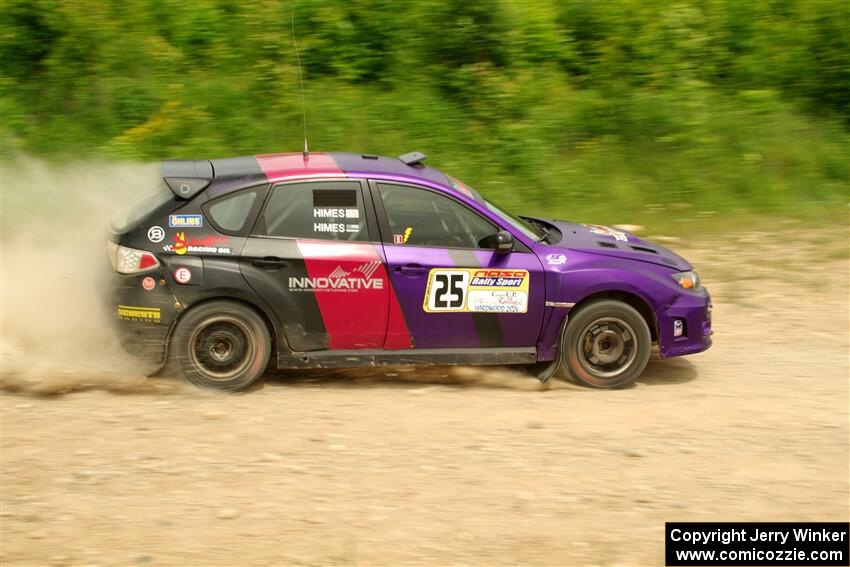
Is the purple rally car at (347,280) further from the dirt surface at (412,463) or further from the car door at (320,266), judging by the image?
the dirt surface at (412,463)

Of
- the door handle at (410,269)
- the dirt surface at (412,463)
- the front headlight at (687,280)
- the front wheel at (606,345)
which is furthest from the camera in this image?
the front headlight at (687,280)

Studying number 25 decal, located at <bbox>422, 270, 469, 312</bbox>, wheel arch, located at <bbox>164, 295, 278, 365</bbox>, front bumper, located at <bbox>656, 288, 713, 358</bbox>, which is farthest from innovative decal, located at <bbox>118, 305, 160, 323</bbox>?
front bumper, located at <bbox>656, 288, 713, 358</bbox>

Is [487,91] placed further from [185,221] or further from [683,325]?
[185,221]

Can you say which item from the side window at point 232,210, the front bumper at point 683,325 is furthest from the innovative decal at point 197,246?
the front bumper at point 683,325

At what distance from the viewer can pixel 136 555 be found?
500 cm

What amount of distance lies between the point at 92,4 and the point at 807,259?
32.6 feet

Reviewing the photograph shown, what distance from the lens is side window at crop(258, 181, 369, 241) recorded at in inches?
285

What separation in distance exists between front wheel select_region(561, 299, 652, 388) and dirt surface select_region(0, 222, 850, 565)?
146 millimetres

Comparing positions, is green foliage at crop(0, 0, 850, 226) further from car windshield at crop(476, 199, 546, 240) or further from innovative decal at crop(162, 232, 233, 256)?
innovative decal at crop(162, 232, 233, 256)

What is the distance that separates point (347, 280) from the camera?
718cm

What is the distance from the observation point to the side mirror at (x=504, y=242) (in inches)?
287

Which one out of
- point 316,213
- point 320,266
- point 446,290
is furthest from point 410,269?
point 316,213

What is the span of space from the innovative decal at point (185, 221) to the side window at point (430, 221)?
1.33 m

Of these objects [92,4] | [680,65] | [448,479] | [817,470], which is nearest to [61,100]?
[92,4]
